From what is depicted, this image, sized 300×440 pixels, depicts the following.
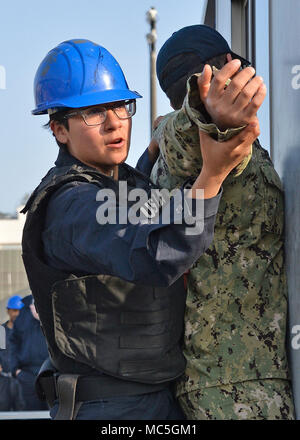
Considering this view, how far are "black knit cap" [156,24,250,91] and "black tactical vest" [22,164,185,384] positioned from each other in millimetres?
414

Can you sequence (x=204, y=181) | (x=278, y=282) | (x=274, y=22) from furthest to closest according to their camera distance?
(x=274, y=22)
(x=278, y=282)
(x=204, y=181)

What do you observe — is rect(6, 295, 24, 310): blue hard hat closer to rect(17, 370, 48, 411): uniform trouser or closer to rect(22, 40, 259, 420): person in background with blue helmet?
rect(17, 370, 48, 411): uniform trouser

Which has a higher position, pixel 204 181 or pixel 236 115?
pixel 236 115

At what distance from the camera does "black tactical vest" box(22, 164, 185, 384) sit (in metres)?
2.18

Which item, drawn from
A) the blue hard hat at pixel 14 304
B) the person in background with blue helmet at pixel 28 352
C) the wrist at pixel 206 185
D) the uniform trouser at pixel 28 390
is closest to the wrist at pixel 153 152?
the wrist at pixel 206 185

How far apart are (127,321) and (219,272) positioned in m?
0.31

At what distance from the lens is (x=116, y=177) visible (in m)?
2.48

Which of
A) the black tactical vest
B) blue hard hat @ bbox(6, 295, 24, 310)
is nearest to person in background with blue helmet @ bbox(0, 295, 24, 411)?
blue hard hat @ bbox(6, 295, 24, 310)

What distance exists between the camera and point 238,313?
2.27 m

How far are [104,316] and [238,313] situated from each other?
0.40 meters

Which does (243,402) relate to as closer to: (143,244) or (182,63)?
(143,244)
